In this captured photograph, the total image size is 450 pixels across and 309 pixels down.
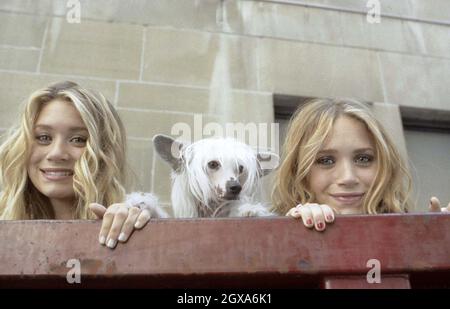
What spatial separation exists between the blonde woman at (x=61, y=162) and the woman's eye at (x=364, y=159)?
26.9 inches

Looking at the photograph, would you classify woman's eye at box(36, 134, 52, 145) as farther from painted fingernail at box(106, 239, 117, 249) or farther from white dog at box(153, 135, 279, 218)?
painted fingernail at box(106, 239, 117, 249)

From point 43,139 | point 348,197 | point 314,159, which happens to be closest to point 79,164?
point 43,139

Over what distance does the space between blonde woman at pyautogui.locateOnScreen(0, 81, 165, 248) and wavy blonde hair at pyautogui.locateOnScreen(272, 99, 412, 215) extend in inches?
18.9

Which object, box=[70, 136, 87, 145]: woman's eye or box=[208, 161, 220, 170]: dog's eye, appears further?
box=[208, 161, 220, 170]: dog's eye

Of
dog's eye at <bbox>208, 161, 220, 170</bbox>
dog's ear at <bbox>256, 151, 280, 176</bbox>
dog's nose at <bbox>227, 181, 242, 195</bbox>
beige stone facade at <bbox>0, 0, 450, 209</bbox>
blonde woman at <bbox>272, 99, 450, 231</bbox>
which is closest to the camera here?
blonde woman at <bbox>272, 99, 450, 231</bbox>

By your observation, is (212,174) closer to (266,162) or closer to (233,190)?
(233,190)

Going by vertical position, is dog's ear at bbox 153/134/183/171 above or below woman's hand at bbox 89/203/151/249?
above

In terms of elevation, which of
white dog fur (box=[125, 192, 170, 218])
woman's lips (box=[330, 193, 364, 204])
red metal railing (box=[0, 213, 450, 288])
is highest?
woman's lips (box=[330, 193, 364, 204])


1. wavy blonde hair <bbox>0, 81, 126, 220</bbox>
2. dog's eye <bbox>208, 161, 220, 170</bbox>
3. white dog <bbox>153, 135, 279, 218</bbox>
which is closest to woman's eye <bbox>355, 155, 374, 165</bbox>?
white dog <bbox>153, 135, 279, 218</bbox>

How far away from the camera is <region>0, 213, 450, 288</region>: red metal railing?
67 centimetres

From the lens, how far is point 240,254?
2.25ft

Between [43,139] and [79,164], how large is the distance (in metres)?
0.18

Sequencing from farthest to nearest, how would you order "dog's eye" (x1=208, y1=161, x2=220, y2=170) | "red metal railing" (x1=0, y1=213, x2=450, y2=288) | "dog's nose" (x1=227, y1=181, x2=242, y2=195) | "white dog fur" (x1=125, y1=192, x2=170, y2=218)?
"dog's eye" (x1=208, y1=161, x2=220, y2=170) < "dog's nose" (x1=227, y1=181, x2=242, y2=195) < "white dog fur" (x1=125, y1=192, x2=170, y2=218) < "red metal railing" (x1=0, y1=213, x2=450, y2=288)
